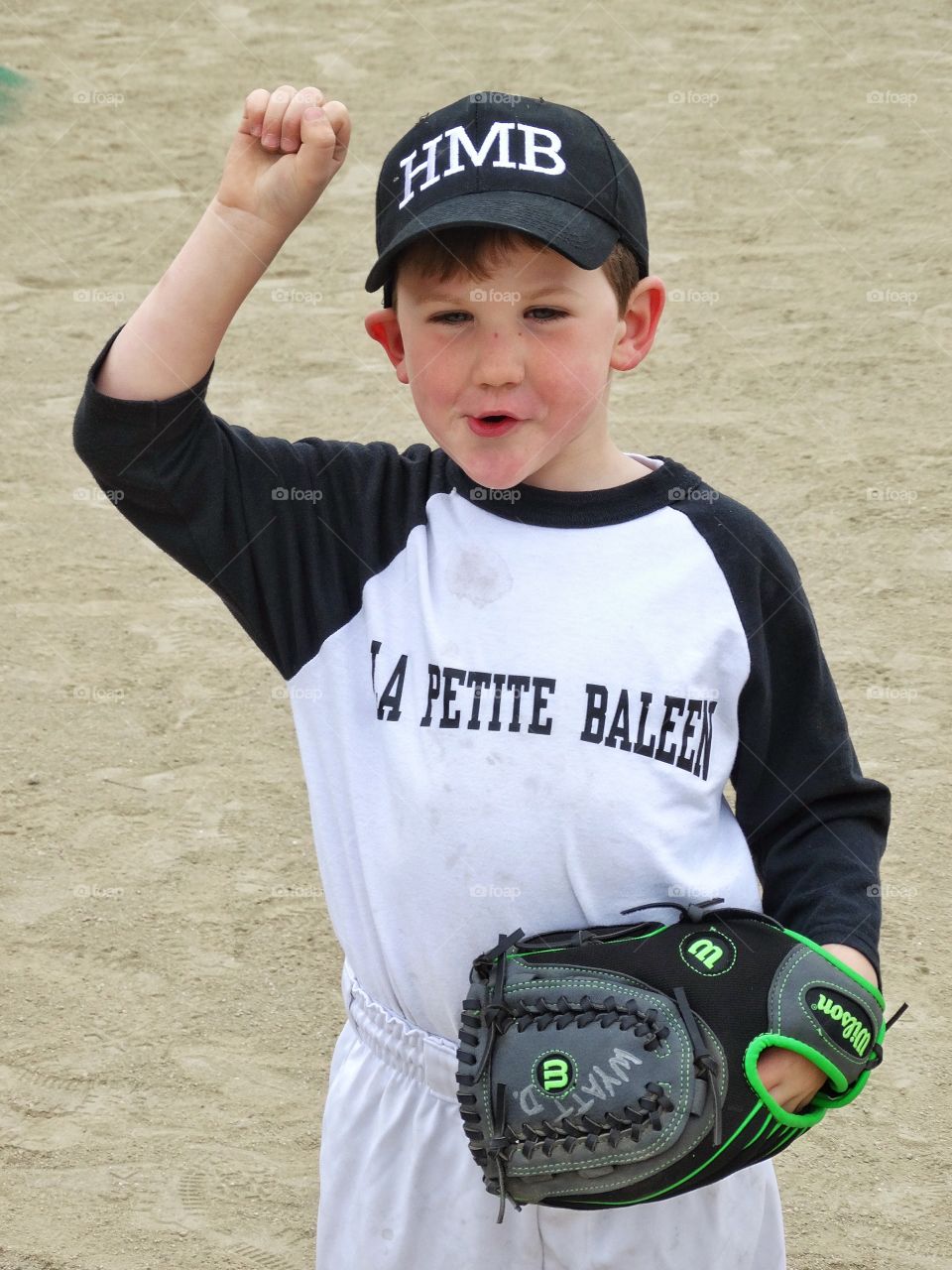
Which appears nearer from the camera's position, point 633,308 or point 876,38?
point 633,308

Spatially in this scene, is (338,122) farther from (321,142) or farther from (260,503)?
(260,503)

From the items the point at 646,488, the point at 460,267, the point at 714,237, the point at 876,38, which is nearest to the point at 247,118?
the point at 460,267

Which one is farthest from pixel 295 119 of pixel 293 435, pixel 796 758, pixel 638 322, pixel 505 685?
pixel 293 435

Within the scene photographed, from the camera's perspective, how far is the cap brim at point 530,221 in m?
1.26

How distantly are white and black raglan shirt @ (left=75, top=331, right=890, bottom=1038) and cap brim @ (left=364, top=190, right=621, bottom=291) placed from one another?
209 millimetres

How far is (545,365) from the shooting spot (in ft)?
4.21

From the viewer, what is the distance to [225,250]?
1.27m

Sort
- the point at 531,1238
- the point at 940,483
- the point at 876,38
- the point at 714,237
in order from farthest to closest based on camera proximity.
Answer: the point at 876,38 < the point at 714,237 < the point at 940,483 < the point at 531,1238

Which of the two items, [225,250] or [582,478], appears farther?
[582,478]

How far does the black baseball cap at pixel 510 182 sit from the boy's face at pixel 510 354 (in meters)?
0.03

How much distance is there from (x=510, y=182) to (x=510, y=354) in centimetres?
16

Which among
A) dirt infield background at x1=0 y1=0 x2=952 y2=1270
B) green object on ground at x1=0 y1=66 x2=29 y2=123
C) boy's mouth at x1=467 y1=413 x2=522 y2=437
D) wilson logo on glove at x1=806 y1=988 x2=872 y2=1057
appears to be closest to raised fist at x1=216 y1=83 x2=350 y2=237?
boy's mouth at x1=467 y1=413 x2=522 y2=437

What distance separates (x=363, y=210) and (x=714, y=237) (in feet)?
4.33

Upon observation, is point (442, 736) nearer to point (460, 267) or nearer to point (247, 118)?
point (460, 267)
